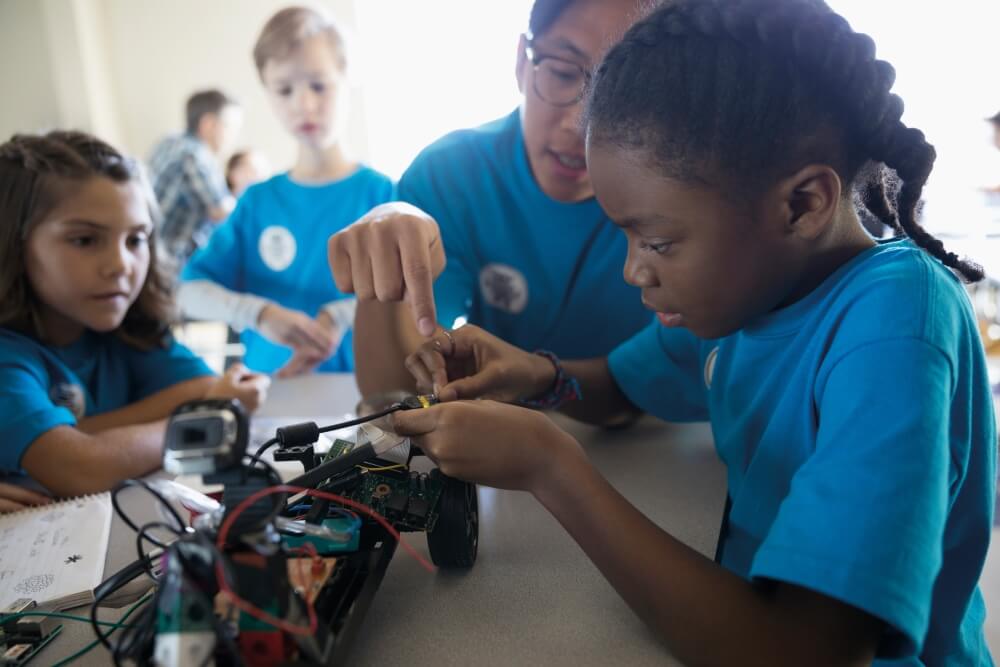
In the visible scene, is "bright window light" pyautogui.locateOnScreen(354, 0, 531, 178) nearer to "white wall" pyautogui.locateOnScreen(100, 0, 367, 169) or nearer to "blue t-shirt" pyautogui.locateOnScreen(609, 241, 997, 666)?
"white wall" pyautogui.locateOnScreen(100, 0, 367, 169)

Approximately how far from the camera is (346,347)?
196 cm

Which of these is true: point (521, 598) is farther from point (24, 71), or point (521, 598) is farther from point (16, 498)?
point (24, 71)

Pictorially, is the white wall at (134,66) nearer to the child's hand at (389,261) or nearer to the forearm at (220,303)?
the forearm at (220,303)

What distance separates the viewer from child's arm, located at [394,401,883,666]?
527 mm

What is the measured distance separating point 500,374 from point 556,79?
0.47 metres

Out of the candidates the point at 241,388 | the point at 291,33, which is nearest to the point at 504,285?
the point at 241,388

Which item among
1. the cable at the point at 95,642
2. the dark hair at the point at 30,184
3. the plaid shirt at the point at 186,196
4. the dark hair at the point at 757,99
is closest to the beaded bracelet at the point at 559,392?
the dark hair at the point at 757,99

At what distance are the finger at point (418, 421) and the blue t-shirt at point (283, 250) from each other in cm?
128

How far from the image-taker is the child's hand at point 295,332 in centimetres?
169

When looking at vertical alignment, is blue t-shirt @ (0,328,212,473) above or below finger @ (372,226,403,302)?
below

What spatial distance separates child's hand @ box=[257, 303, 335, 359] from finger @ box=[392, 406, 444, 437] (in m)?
1.04

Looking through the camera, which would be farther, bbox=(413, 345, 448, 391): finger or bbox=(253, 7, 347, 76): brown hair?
bbox=(253, 7, 347, 76): brown hair

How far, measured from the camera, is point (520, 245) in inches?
52.8

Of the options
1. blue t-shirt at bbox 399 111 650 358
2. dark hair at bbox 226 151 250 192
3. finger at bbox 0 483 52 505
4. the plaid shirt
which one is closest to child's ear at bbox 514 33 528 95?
blue t-shirt at bbox 399 111 650 358
